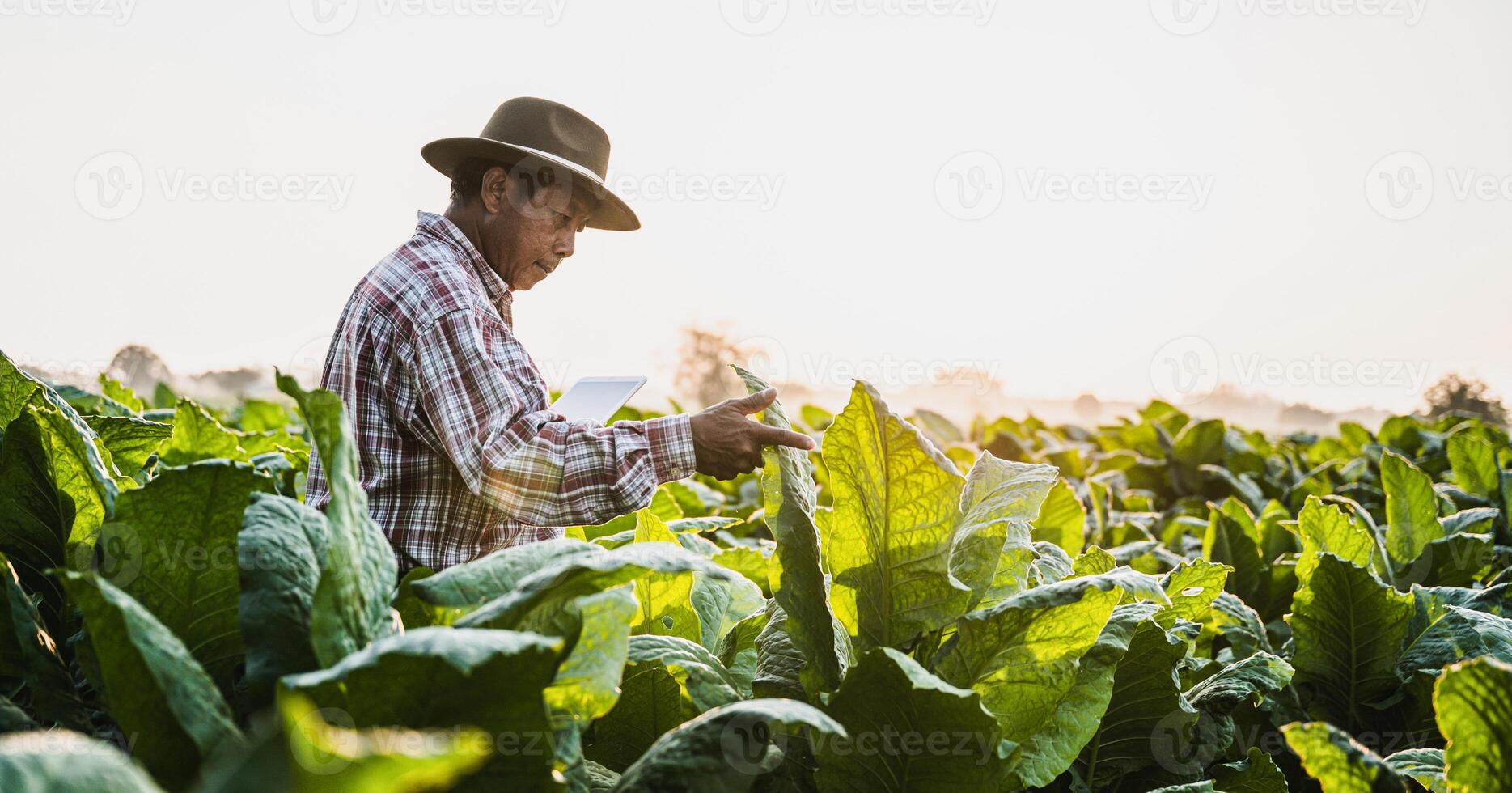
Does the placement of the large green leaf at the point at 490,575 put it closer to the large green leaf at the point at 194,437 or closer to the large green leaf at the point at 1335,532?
the large green leaf at the point at 194,437

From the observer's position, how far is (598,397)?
2.72 meters

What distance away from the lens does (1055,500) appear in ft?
10.7

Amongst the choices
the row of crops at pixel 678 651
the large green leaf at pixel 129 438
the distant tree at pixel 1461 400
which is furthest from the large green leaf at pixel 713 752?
the distant tree at pixel 1461 400

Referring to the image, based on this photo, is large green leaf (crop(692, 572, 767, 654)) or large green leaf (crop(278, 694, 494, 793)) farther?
large green leaf (crop(692, 572, 767, 654))

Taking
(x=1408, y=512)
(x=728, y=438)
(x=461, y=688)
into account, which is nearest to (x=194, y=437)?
(x=728, y=438)

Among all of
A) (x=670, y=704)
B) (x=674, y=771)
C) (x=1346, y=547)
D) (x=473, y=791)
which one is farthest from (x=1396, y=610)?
(x=473, y=791)

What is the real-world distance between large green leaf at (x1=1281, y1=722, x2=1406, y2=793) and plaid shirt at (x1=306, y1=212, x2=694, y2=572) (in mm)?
1392

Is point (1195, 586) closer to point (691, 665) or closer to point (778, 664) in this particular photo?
point (778, 664)

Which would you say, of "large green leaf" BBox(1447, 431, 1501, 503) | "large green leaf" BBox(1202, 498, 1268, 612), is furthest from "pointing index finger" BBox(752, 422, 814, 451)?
"large green leaf" BBox(1447, 431, 1501, 503)

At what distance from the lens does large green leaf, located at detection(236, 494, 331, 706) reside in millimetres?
983

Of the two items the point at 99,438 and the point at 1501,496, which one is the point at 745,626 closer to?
the point at 99,438

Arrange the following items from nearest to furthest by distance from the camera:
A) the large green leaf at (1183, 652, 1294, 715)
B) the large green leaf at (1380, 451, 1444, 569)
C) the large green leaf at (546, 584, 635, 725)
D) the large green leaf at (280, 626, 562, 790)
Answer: the large green leaf at (280, 626, 562, 790), the large green leaf at (546, 584, 635, 725), the large green leaf at (1183, 652, 1294, 715), the large green leaf at (1380, 451, 1444, 569)

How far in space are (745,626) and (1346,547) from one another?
6.05 ft

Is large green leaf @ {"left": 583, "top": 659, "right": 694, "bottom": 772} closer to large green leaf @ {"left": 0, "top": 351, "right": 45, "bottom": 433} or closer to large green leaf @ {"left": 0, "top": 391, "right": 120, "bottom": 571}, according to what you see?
large green leaf @ {"left": 0, "top": 391, "right": 120, "bottom": 571}
